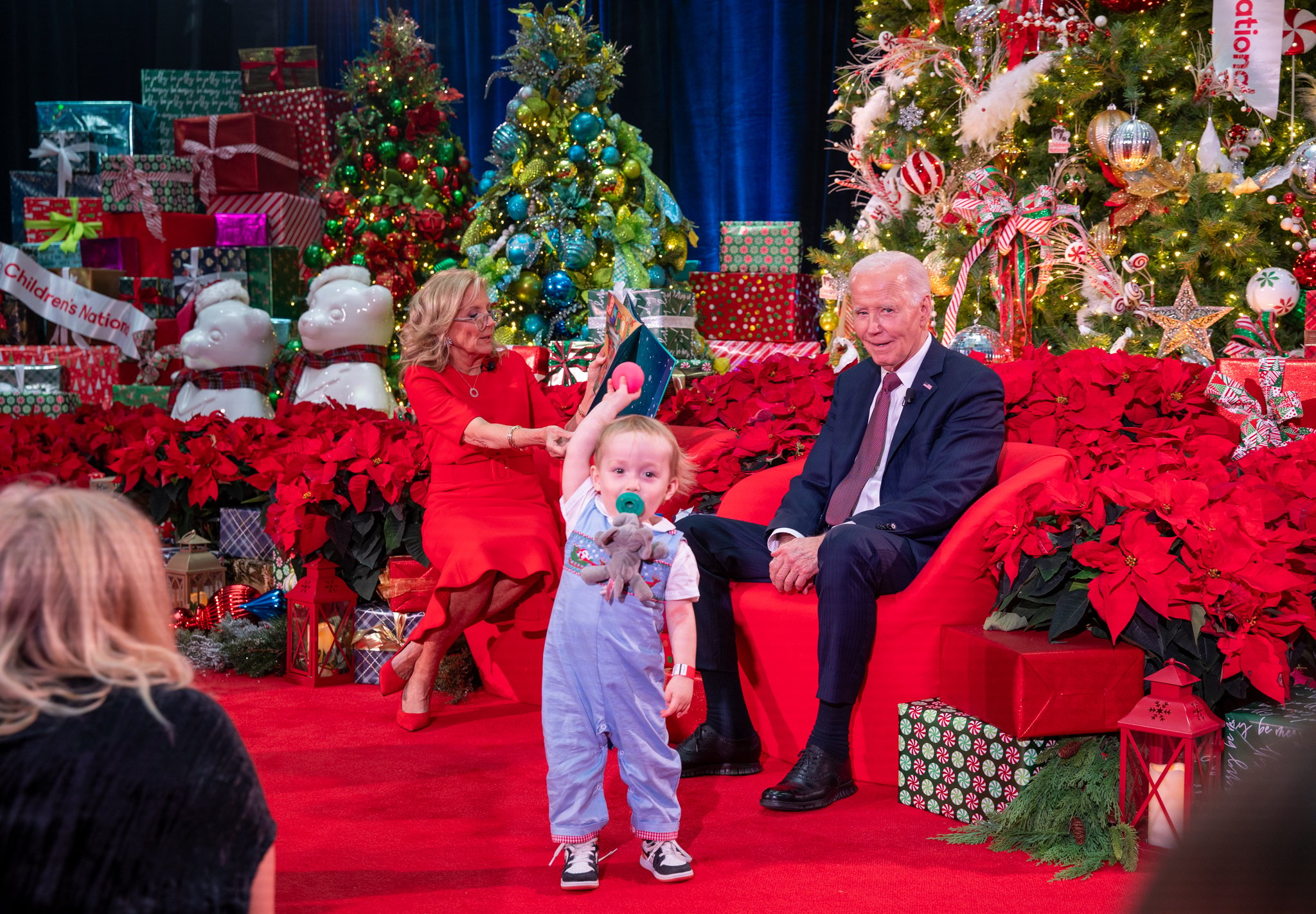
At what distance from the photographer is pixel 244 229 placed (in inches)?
336

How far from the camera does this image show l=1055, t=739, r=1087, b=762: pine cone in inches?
101

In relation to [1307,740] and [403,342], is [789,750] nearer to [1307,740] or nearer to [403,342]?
[403,342]

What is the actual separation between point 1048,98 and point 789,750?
3970 millimetres

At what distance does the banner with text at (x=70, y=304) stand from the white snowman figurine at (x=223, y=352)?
171 cm

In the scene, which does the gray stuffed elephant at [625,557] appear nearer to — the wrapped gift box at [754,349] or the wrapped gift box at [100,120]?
the wrapped gift box at [754,349]

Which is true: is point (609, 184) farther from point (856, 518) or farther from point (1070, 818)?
point (1070, 818)

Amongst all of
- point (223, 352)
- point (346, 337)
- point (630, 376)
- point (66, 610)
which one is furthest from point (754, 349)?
point (66, 610)

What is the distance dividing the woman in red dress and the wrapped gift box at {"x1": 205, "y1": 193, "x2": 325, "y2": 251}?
17.7 ft

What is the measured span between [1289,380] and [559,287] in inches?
147

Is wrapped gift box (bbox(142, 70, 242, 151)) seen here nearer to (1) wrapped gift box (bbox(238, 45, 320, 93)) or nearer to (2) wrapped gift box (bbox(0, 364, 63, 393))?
(1) wrapped gift box (bbox(238, 45, 320, 93))

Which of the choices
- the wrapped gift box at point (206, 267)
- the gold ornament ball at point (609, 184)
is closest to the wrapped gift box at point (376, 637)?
the gold ornament ball at point (609, 184)

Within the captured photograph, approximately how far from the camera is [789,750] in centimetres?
316

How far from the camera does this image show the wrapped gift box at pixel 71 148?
352 inches

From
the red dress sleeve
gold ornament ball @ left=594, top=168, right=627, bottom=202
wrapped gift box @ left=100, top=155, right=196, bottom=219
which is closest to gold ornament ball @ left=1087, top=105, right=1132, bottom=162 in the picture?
gold ornament ball @ left=594, top=168, right=627, bottom=202
